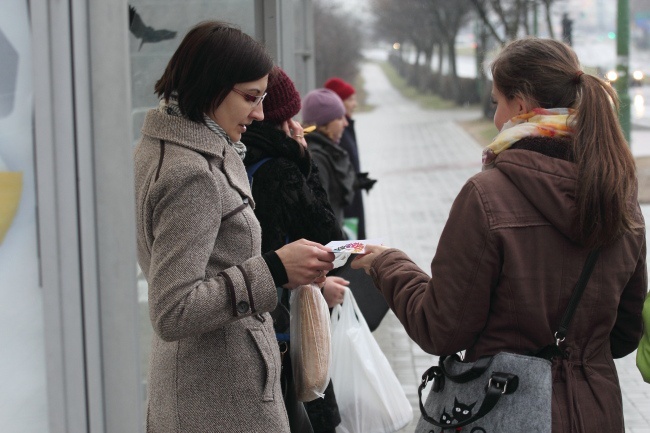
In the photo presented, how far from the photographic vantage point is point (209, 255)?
7.18ft

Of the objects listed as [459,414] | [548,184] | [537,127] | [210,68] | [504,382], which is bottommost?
[459,414]

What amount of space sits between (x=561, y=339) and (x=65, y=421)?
113 cm

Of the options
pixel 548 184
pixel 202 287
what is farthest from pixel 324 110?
pixel 202 287

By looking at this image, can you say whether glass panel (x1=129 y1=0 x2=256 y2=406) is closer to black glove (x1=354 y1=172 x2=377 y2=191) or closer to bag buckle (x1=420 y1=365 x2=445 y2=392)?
bag buckle (x1=420 y1=365 x2=445 y2=392)

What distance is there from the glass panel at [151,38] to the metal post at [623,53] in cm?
1048

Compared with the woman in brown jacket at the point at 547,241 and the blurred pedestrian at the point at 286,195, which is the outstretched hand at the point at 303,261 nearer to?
the woman in brown jacket at the point at 547,241

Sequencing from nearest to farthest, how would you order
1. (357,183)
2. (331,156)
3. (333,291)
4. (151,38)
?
(333,291)
(151,38)
(331,156)
(357,183)

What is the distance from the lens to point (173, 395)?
2342 mm

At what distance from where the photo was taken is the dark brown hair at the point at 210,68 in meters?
2.37

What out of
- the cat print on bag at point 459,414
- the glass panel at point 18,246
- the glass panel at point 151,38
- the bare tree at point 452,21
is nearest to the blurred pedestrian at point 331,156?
the glass panel at point 151,38

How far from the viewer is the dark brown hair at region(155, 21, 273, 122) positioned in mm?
2373

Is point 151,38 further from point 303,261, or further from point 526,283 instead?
point 526,283

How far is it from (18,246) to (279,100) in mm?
1553

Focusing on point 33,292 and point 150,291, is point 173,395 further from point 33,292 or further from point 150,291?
point 33,292
